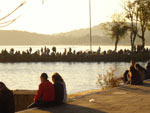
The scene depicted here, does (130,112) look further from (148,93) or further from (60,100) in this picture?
(148,93)

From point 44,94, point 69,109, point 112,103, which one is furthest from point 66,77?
point 44,94

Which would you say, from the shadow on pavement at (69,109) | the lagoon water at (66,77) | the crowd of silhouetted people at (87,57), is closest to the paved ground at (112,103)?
the shadow on pavement at (69,109)

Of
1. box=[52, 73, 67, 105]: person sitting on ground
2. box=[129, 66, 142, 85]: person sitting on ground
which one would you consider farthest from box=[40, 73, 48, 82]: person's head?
box=[129, 66, 142, 85]: person sitting on ground

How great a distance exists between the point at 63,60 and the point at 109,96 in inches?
2562

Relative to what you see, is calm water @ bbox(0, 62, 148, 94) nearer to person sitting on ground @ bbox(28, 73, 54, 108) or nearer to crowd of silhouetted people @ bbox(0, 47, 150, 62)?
crowd of silhouetted people @ bbox(0, 47, 150, 62)

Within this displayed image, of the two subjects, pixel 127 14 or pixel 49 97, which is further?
pixel 127 14

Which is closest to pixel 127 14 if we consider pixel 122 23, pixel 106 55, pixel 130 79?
pixel 122 23

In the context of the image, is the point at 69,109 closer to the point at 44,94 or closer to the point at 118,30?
the point at 44,94

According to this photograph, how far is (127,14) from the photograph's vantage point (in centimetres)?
8481

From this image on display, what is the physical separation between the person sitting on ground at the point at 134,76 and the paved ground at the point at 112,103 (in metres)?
1.50

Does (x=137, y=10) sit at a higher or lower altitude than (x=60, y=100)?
higher

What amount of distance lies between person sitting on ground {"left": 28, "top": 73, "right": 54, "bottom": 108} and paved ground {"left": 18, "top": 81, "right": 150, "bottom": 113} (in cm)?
33

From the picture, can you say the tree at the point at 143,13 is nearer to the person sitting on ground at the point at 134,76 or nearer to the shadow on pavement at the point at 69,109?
the person sitting on ground at the point at 134,76

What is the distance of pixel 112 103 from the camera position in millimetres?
14969
